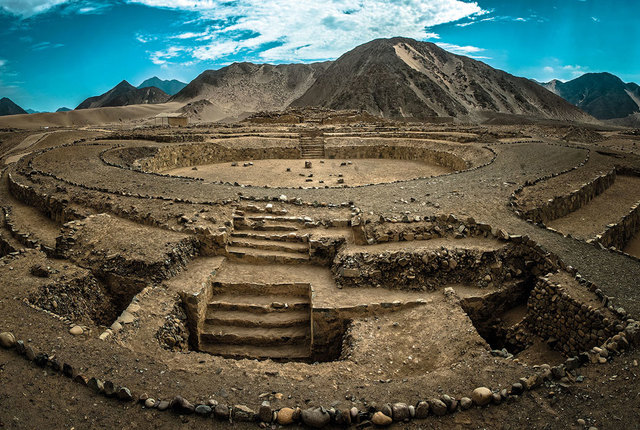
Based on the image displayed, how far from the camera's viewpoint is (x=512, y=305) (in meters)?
7.64

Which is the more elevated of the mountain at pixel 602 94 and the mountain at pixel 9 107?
the mountain at pixel 9 107

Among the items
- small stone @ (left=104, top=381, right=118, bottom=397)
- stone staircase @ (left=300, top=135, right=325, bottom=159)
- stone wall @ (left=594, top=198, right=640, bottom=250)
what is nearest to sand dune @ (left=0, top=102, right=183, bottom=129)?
stone staircase @ (left=300, top=135, right=325, bottom=159)

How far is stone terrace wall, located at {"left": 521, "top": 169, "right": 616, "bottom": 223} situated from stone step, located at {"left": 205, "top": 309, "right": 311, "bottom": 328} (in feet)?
20.0

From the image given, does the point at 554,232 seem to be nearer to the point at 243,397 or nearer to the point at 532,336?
the point at 532,336

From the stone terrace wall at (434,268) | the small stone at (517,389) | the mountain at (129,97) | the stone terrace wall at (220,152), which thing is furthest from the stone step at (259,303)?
the mountain at (129,97)

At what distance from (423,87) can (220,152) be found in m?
54.7

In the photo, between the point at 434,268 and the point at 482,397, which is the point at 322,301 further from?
the point at 482,397

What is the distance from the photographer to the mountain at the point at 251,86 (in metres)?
A: 92.4

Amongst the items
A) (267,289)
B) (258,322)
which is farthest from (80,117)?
(258,322)

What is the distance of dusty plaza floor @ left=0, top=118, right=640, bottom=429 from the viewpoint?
4.21 meters

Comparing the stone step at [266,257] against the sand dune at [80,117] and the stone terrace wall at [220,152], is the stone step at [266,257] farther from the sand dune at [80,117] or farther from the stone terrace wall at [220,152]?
the sand dune at [80,117]

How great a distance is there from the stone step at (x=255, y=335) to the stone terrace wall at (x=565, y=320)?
4012 mm

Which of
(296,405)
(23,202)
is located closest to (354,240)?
(296,405)

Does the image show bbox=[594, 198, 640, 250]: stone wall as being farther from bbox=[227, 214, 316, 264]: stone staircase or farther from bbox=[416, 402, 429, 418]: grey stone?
bbox=[416, 402, 429, 418]: grey stone
